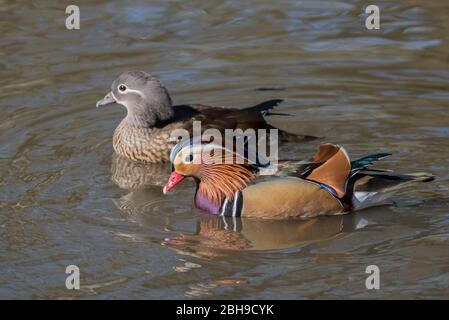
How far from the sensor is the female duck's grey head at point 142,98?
973 cm

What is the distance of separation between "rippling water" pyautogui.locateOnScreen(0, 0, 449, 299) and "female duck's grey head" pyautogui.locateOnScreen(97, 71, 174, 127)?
1.35 ft

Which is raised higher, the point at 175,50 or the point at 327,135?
the point at 175,50

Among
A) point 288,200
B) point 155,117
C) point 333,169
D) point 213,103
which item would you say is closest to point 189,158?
point 288,200

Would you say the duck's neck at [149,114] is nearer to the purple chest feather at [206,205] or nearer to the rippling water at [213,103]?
the rippling water at [213,103]

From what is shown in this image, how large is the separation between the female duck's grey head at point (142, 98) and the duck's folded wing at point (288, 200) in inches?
78.2

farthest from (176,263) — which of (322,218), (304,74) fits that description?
(304,74)

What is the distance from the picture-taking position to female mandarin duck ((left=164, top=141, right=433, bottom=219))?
7.89 m

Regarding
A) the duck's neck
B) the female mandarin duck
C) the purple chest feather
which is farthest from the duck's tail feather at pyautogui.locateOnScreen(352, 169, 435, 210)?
the duck's neck

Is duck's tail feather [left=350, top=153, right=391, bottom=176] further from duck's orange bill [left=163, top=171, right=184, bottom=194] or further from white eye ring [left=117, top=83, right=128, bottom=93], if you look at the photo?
white eye ring [left=117, top=83, right=128, bottom=93]

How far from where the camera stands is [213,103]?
35.6 ft

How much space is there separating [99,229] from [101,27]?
5.38m

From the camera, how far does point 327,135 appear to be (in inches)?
383

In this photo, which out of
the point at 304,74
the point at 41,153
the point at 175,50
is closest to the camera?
the point at 41,153
